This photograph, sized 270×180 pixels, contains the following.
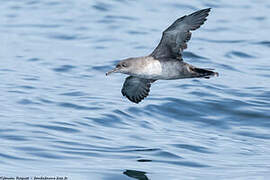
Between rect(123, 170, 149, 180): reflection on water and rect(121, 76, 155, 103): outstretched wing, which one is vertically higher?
rect(121, 76, 155, 103): outstretched wing

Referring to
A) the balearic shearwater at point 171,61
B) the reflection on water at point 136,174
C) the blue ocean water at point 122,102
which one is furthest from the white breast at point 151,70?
the reflection on water at point 136,174

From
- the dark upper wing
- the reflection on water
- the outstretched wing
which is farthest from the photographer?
the outstretched wing

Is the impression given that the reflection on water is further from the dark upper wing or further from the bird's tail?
the dark upper wing

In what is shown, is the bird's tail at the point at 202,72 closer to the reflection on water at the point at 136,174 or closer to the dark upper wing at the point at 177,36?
the dark upper wing at the point at 177,36

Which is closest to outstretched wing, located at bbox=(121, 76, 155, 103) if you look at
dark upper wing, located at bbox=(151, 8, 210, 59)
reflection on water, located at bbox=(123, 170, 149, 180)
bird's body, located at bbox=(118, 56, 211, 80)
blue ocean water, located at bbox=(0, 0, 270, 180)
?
blue ocean water, located at bbox=(0, 0, 270, 180)

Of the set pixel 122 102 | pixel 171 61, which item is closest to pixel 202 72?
pixel 171 61

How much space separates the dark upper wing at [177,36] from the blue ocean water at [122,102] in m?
1.30

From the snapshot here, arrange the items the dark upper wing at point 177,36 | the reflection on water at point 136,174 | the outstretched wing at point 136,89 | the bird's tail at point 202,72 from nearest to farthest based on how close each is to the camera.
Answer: the reflection on water at point 136,174 → the bird's tail at point 202,72 → the dark upper wing at point 177,36 → the outstretched wing at point 136,89

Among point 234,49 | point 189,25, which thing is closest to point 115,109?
point 189,25

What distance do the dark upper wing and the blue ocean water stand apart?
51.0 inches

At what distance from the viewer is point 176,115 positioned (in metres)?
11.1

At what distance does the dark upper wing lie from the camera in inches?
344

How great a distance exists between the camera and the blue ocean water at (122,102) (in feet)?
28.5

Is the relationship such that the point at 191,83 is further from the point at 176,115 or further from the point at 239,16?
the point at 239,16
